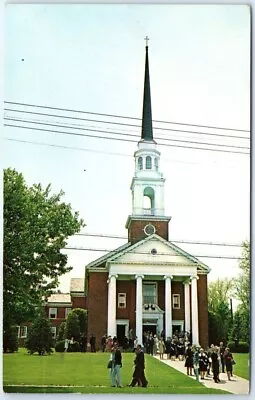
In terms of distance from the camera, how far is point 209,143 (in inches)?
191

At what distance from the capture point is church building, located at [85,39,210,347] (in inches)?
188

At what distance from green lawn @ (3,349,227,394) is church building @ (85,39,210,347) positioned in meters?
0.20

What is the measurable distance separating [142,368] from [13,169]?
137 cm

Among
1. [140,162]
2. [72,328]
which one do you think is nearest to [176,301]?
[72,328]

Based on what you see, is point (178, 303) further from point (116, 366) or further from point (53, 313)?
point (53, 313)

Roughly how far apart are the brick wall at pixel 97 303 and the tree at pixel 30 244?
172 mm

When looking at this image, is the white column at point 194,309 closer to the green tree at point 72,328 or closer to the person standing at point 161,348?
the person standing at point 161,348

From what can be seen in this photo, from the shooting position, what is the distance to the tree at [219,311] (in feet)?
15.6

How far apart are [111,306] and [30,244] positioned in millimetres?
616

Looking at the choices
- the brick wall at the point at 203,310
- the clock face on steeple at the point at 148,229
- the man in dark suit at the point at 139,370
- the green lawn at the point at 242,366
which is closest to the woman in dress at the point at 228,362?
the green lawn at the point at 242,366

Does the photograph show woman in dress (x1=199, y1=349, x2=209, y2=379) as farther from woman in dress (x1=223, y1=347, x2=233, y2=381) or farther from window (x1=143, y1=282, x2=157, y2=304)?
window (x1=143, y1=282, x2=157, y2=304)

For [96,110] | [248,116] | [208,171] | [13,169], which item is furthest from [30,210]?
[248,116]

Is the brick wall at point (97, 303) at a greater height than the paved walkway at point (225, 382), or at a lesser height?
greater

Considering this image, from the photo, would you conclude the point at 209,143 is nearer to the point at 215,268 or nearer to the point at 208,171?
the point at 208,171
